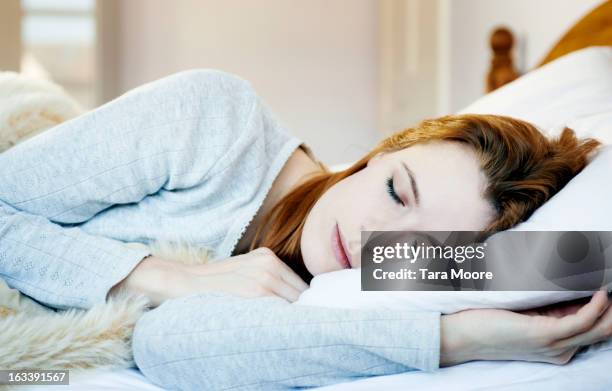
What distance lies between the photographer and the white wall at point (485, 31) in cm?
233

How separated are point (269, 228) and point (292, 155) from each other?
19cm

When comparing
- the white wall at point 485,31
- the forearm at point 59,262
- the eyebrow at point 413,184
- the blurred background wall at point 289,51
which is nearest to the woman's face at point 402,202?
the eyebrow at point 413,184

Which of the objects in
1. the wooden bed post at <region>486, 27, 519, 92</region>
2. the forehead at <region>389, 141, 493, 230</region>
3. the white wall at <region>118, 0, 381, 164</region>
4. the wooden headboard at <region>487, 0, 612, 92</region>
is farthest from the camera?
the white wall at <region>118, 0, 381, 164</region>

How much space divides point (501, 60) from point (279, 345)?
200cm

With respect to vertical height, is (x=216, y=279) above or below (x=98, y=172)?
below

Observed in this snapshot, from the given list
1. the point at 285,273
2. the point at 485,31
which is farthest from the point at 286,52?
the point at 285,273

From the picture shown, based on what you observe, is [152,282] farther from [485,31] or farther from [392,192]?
[485,31]

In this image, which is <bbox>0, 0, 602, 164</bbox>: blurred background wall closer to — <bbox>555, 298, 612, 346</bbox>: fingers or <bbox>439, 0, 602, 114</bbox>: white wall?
<bbox>439, 0, 602, 114</bbox>: white wall

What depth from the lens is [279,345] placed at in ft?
Result: 2.73

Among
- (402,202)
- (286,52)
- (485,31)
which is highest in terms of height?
(485,31)

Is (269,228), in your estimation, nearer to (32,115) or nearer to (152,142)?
(152,142)

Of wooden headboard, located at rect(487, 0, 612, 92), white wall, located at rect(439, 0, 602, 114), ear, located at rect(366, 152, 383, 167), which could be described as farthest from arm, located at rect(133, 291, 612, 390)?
white wall, located at rect(439, 0, 602, 114)

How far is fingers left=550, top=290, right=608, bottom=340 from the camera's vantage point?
806mm

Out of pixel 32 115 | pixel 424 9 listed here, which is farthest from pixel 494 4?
pixel 32 115
